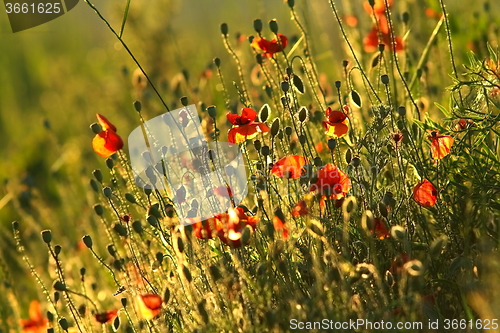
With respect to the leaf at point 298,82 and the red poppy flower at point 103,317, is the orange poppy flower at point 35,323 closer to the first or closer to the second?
the red poppy flower at point 103,317

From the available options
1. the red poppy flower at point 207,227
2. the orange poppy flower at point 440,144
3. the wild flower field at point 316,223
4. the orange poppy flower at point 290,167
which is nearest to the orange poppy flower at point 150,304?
the wild flower field at point 316,223

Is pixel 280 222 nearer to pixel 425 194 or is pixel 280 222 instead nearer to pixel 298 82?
pixel 425 194

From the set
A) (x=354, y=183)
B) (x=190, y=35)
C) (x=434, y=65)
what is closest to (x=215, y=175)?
(x=354, y=183)

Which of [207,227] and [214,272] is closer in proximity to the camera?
[214,272]

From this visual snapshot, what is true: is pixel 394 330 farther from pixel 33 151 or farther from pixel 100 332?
pixel 33 151

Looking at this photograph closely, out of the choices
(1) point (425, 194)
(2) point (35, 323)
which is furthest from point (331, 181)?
(2) point (35, 323)

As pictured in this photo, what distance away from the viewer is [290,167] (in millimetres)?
1899

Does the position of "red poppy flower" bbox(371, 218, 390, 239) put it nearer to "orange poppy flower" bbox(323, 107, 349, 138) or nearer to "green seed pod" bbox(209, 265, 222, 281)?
"orange poppy flower" bbox(323, 107, 349, 138)

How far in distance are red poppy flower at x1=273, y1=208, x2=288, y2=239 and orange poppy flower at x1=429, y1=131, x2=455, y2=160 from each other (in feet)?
1.60

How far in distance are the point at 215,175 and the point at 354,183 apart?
468 millimetres

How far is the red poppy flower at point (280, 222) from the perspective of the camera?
5.65 ft

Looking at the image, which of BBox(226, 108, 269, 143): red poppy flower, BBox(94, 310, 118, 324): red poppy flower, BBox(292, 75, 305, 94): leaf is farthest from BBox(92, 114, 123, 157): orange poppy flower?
BBox(292, 75, 305, 94): leaf

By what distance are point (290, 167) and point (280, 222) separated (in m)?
0.18

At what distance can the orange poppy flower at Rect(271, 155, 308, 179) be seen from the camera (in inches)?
74.0
